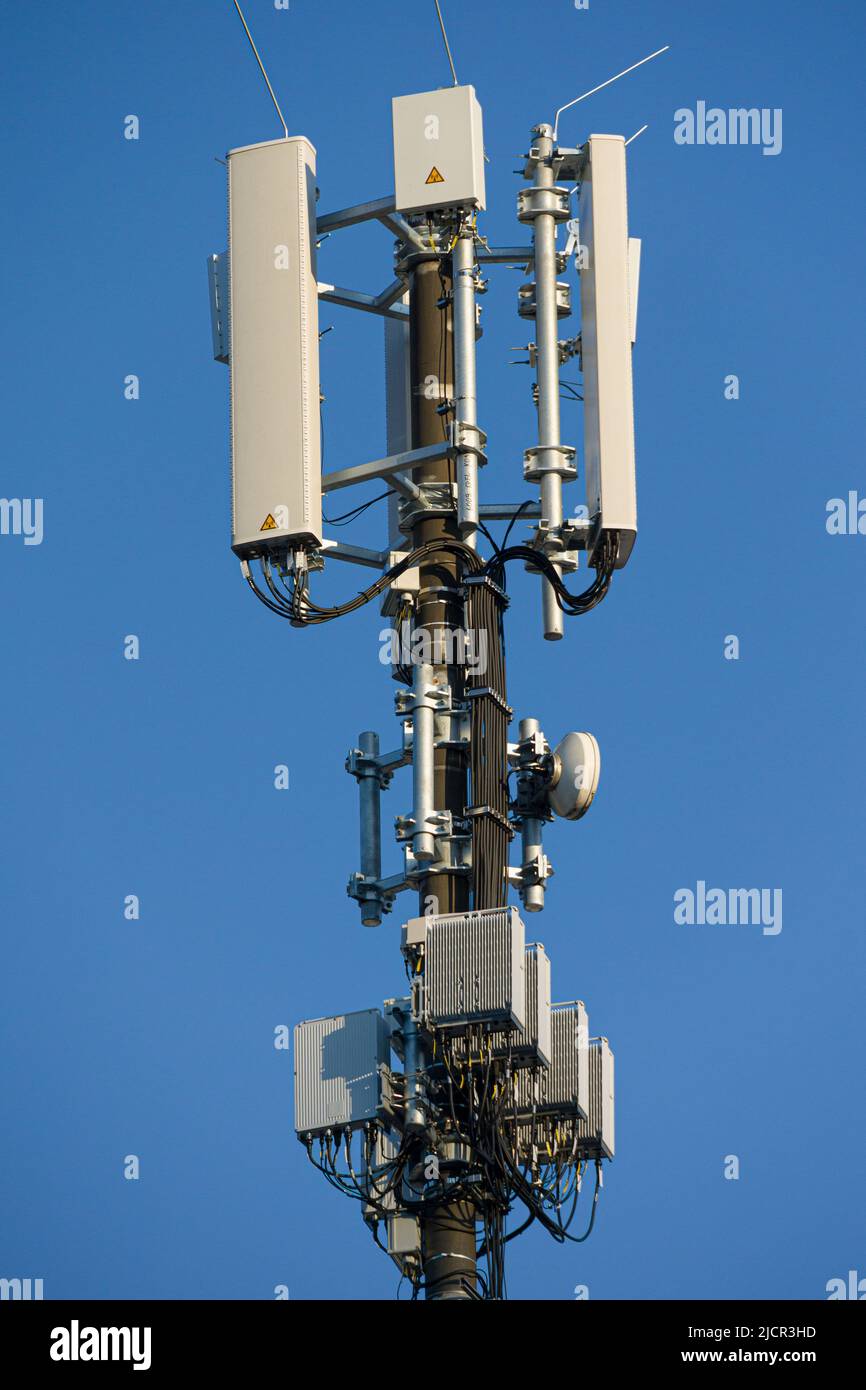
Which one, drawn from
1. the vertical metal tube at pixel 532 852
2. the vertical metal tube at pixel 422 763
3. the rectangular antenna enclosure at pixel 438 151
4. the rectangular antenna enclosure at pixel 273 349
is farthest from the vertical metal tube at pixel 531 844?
the rectangular antenna enclosure at pixel 438 151

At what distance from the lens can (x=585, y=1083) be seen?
1694 inches

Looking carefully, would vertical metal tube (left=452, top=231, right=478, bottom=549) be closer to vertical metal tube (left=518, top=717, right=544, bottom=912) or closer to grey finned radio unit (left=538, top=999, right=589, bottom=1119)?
vertical metal tube (left=518, top=717, right=544, bottom=912)

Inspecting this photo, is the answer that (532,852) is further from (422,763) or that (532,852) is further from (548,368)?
(548,368)

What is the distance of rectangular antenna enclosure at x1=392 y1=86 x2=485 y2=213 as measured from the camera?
45.5 meters

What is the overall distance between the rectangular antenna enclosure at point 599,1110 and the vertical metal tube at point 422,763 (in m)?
3.42

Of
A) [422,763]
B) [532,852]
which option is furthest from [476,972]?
[422,763]

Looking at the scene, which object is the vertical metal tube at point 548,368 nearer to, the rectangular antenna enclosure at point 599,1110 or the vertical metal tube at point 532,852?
the vertical metal tube at point 532,852

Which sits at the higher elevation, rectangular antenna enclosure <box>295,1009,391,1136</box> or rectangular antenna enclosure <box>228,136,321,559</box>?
rectangular antenna enclosure <box>228,136,321,559</box>

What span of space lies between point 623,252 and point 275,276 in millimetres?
4820

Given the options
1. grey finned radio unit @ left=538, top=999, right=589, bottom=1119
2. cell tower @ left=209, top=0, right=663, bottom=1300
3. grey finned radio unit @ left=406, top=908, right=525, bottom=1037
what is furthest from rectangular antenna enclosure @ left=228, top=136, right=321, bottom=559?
grey finned radio unit @ left=538, top=999, right=589, bottom=1119

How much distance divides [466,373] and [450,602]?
3154mm

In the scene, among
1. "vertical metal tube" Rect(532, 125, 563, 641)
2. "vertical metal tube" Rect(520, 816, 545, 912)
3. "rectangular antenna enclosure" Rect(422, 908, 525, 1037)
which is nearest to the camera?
"rectangular antenna enclosure" Rect(422, 908, 525, 1037)

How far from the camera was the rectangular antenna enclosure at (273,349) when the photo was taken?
44.7 m

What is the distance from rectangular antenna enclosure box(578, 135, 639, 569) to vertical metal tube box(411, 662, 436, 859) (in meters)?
3.03
